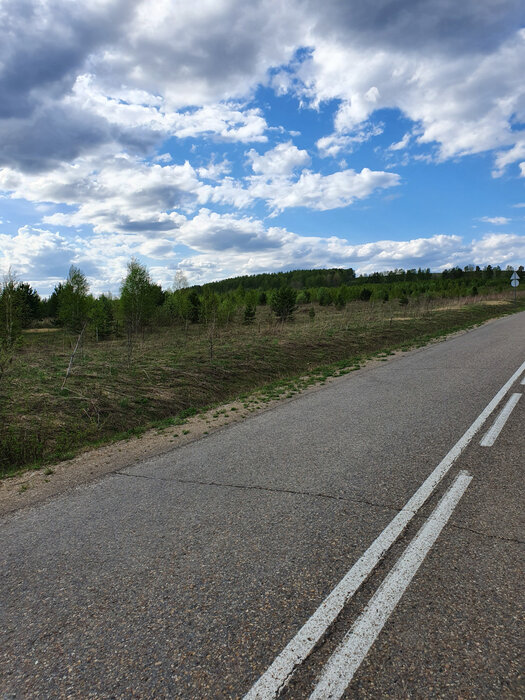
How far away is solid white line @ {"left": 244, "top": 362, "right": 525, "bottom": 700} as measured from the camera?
2.10 m

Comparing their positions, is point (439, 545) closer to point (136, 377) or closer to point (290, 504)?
point (290, 504)

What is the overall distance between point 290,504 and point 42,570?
2152 millimetres

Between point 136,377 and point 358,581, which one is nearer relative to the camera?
point 358,581

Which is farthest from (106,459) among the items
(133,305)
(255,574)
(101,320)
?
(101,320)

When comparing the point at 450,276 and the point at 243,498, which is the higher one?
the point at 450,276

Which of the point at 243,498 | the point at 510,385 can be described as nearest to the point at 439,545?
the point at 243,498

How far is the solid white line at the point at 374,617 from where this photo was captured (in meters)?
2.09

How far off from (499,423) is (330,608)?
16.2 feet

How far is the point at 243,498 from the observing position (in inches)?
167

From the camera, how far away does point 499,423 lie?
6.29 meters

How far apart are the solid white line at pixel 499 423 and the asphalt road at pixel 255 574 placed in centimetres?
9

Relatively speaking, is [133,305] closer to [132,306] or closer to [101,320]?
[132,306]

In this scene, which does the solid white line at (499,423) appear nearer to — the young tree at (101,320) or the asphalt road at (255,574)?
the asphalt road at (255,574)

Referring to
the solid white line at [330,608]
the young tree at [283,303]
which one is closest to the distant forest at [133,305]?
the young tree at [283,303]
